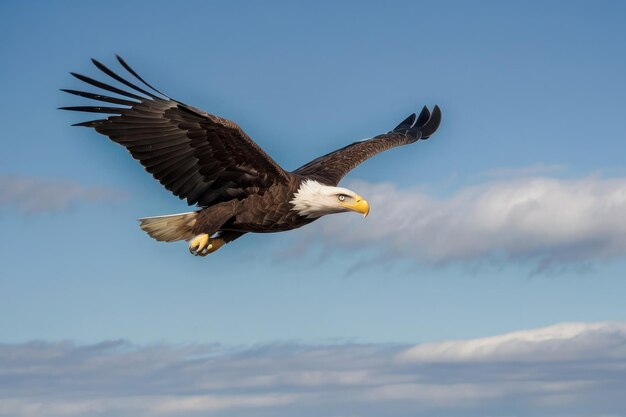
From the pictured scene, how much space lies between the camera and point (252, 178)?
12055 millimetres

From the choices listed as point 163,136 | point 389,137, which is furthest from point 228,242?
point 389,137

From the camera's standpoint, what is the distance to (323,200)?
12.2 meters

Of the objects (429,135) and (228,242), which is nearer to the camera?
(228,242)

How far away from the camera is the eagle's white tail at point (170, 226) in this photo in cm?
1247

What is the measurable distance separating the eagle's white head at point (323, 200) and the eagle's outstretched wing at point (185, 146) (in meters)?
0.31

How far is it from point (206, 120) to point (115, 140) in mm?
1288

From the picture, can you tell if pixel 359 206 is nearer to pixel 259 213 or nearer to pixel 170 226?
pixel 259 213

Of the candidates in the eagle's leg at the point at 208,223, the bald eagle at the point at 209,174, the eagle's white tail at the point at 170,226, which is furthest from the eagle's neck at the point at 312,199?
the eagle's white tail at the point at 170,226

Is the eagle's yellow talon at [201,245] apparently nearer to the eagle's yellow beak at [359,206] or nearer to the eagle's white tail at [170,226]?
the eagle's white tail at [170,226]

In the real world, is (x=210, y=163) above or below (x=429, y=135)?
below

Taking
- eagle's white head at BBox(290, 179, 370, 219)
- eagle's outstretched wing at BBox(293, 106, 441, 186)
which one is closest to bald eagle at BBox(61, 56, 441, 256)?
eagle's white head at BBox(290, 179, 370, 219)

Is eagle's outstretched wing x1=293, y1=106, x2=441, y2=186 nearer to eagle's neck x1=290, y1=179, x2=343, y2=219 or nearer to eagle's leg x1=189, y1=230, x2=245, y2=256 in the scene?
eagle's neck x1=290, y1=179, x2=343, y2=219

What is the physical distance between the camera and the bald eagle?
38.4 feet

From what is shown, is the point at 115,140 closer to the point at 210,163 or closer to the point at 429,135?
the point at 210,163
